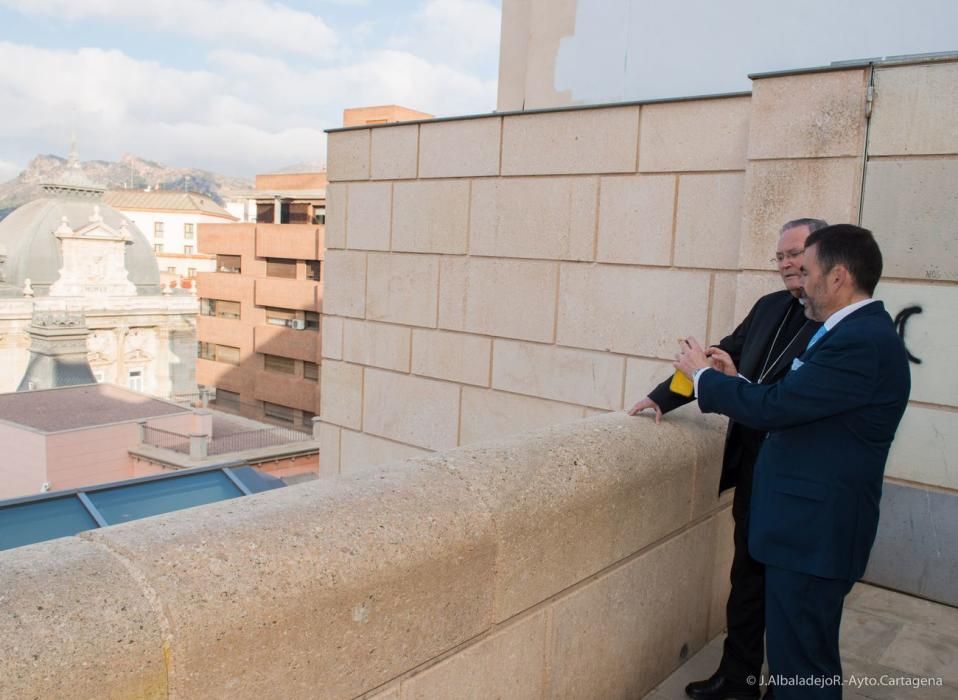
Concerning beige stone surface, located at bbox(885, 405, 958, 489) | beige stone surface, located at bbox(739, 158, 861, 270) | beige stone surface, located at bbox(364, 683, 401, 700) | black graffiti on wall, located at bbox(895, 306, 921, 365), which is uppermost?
beige stone surface, located at bbox(739, 158, 861, 270)

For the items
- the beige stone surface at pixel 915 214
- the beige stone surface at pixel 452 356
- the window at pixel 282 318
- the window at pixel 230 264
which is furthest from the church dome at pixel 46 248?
the beige stone surface at pixel 915 214

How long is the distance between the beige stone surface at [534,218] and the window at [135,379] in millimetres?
60073

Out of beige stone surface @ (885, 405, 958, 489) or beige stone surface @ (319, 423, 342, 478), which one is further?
beige stone surface @ (319, 423, 342, 478)

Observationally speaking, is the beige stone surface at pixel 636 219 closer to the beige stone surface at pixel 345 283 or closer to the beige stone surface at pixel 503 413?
the beige stone surface at pixel 503 413

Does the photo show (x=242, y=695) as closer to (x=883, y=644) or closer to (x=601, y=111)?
(x=883, y=644)

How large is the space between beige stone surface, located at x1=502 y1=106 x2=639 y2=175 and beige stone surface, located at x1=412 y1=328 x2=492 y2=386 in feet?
4.91

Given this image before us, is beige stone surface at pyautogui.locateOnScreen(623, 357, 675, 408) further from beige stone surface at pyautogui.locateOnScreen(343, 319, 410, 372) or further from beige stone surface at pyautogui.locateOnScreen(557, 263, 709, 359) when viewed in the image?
beige stone surface at pyautogui.locateOnScreen(343, 319, 410, 372)

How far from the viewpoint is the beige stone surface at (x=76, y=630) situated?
1.42 m

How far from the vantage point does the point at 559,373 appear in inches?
251

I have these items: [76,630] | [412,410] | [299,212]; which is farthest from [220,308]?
[76,630]

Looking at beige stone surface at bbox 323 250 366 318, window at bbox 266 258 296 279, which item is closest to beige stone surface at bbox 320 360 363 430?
beige stone surface at bbox 323 250 366 318

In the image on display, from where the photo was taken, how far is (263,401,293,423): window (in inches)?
2104

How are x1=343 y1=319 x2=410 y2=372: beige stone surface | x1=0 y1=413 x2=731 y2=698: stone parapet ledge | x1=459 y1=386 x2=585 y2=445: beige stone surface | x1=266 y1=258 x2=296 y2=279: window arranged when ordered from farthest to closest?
x1=266 y1=258 x2=296 y2=279: window, x1=343 y1=319 x2=410 y2=372: beige stone surface, x1=459 y1=386 x2=585 y2=445: beige stone surface, x1=0 y1=413 x2=731 y2=698: stone parapet ledge

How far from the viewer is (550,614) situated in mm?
2691
